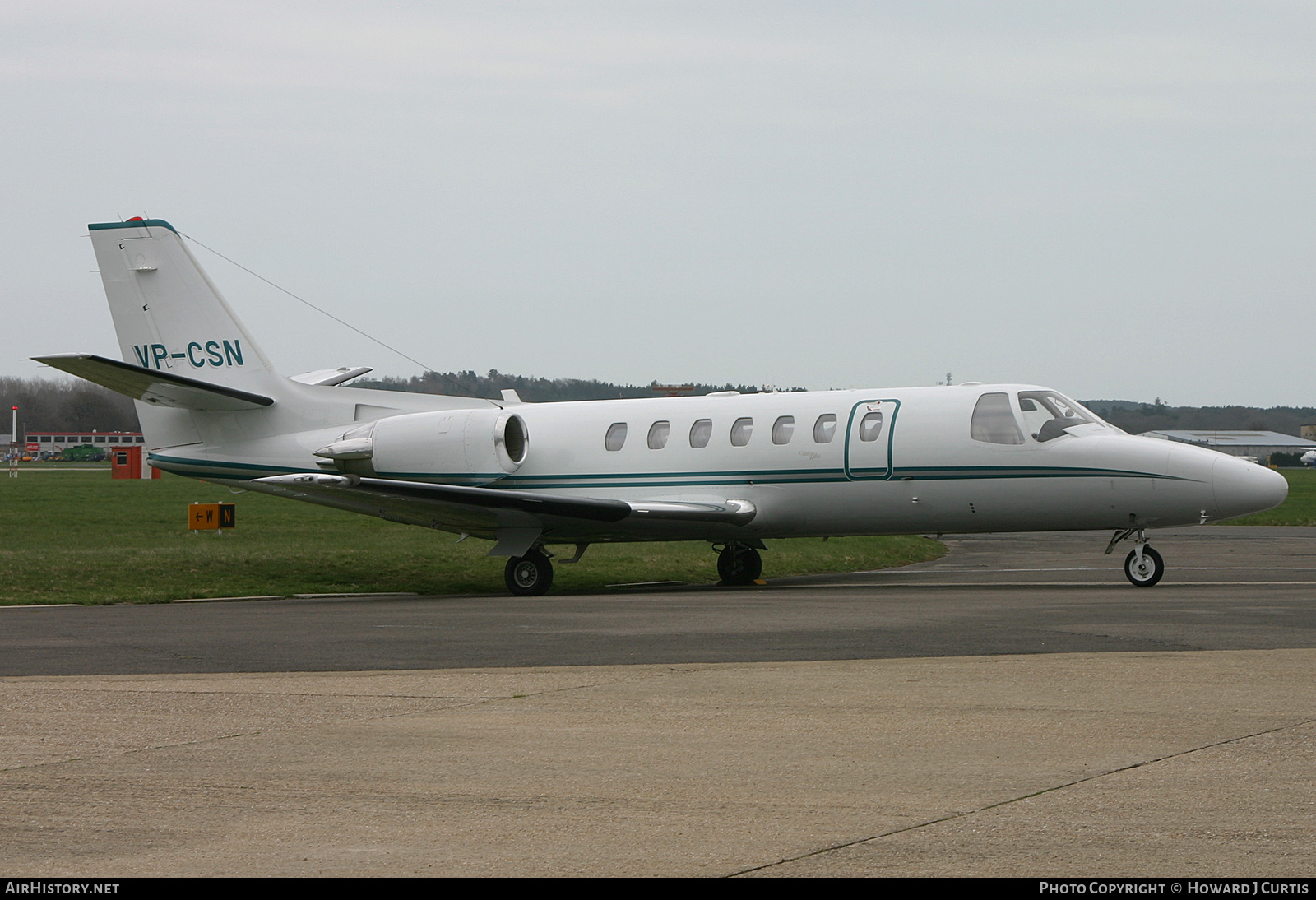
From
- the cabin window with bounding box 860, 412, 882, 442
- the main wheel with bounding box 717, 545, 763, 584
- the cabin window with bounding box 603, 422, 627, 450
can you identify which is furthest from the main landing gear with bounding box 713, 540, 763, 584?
the cabin window with bounding box 860, 412, 882, 442

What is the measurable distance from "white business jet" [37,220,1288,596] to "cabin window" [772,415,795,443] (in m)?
0.03

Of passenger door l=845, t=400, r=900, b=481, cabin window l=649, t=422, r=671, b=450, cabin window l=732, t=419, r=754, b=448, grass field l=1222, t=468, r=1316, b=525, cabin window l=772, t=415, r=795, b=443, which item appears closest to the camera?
passenger door l=845, t=400, r=900, b=481

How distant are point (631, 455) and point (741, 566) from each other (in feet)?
8.50

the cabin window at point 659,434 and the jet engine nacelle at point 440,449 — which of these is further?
the jet engine nacelle at point 440,449

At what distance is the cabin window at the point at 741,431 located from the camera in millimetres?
20297

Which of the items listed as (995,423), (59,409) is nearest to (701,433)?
(995,423)

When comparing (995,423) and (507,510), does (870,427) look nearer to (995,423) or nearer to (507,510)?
(995,423)

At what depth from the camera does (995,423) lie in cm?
1883

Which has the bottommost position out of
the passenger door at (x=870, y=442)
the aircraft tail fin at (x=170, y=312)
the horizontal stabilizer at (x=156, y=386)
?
the passenger door at (x=870, y=442)

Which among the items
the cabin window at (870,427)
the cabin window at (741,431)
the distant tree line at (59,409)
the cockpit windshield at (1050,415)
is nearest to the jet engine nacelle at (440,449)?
the cabin window at (741,431)

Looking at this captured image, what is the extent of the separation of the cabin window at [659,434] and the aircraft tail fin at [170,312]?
6456 millimetres

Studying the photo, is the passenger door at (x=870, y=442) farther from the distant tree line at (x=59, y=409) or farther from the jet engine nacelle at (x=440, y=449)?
the distant tree line at (x=59, y=409)

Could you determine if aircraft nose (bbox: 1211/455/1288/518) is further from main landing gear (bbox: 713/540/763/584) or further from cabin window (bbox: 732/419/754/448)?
main landing gear (bbox: 713/540/763/584)

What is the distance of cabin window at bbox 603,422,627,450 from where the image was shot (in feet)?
70.0
